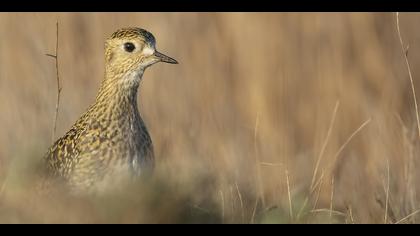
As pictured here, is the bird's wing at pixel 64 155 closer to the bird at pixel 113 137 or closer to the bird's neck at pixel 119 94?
the bird at pixel 113 137

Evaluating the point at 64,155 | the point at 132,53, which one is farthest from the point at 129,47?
the point at 64,155

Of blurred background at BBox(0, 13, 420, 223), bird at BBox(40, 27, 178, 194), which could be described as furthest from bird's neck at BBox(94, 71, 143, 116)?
blurred background at BBox(0, 13, 420, 223)

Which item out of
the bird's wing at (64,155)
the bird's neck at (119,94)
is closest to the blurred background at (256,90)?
the bird's neck at (119,94)

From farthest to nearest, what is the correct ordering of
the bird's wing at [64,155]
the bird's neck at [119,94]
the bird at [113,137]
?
the bird's neck at [119,94]
the bird's wing at [64,155]
the bird at [113,137]

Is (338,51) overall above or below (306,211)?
above

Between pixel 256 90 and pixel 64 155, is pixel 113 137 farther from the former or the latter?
pixel 256 90

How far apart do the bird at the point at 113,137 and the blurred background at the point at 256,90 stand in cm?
120

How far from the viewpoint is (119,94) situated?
6.95 m

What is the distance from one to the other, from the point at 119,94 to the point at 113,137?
48 cm

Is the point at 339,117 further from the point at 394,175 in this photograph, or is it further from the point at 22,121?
the point at 22,121

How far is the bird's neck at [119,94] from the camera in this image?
22.4 ft
